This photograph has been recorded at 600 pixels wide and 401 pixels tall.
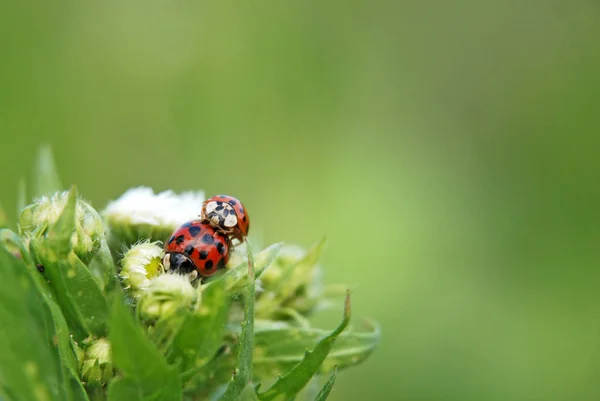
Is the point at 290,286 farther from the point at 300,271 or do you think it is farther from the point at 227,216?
the point at 227,216

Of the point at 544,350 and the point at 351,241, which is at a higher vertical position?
the point at 351,241

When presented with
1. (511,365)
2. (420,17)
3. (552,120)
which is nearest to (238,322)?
(511,365)

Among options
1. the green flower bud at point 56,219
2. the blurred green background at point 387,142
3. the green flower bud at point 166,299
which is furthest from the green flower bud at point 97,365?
the blurred green background at point 387,142

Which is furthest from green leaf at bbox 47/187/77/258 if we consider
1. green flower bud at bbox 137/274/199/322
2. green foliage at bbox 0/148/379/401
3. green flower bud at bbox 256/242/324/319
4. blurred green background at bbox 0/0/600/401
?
blurred green background at bbox 0/0/600/401

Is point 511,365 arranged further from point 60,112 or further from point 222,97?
point 60,112

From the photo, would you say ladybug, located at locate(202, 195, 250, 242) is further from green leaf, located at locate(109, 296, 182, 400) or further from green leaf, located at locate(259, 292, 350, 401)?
green leaf, located at locate(109, 296, 182, 400)

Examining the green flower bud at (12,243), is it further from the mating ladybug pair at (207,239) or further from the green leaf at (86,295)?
the mating ladybug pair at (207,239)
